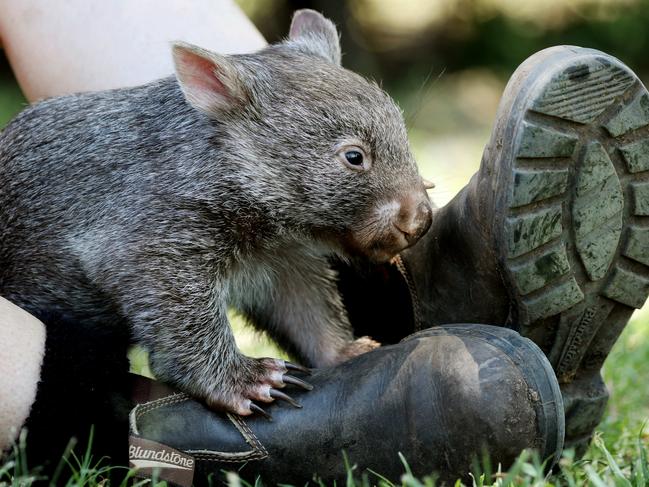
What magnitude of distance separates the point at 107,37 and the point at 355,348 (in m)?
1.47

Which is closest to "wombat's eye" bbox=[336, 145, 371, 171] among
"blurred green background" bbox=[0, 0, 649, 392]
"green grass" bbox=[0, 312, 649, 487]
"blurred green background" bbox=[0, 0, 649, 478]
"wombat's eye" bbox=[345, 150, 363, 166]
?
"wombat's eye" bbox=[345, 150, 363, 166]

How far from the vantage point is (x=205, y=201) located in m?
2.80

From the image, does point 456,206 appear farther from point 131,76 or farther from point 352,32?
point 352,32

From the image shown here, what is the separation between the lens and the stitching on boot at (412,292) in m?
3.18

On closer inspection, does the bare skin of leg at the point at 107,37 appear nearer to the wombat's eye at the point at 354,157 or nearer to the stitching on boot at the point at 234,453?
the wombat's eye at the point at 354,157

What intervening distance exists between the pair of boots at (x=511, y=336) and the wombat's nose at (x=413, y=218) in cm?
15

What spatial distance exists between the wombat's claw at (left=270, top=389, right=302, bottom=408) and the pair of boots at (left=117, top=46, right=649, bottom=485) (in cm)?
3

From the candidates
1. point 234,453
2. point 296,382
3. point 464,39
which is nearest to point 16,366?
point 234,453

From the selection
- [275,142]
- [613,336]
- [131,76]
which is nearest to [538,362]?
[613,336]

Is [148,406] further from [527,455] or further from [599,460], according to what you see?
[599,460]

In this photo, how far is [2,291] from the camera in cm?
297

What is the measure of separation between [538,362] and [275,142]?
94 centimetres

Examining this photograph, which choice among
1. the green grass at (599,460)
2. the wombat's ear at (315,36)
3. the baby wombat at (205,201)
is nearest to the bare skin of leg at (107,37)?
the wombat's ear at (315,36)

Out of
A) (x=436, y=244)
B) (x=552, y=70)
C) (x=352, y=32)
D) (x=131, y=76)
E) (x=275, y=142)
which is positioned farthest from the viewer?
(x=352, y=32)
